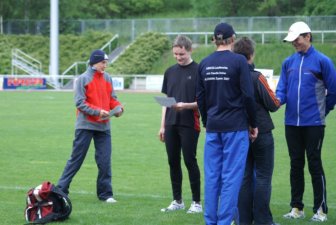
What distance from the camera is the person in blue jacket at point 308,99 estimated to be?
8812 millimetres

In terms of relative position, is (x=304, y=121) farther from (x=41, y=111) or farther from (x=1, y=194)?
(x=41, y=111)

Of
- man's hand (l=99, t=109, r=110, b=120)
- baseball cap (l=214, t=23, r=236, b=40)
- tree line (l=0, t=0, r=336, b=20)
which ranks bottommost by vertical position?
man's hand (l=99, t=109, r=110, b=120)

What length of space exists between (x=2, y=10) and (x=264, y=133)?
61146mm

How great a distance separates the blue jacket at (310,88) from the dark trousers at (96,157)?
2.54 metres

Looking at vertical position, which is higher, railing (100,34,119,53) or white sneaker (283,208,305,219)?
railing (100,34,119,53)

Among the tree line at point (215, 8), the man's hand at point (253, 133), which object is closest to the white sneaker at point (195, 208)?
the man's hand at point (253, 133)

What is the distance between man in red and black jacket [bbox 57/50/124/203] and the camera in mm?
10016

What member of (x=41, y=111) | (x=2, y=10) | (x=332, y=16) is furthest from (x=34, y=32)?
(x=41, y=111)

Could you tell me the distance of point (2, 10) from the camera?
66.9m

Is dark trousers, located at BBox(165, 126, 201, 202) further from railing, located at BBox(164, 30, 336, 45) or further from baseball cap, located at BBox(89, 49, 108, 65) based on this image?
railing, located at BBox(164, 30, 336, 45)

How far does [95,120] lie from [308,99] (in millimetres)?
2791

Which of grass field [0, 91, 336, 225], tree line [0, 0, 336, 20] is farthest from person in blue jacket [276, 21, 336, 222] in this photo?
tree line [0, 0, 336, 20]

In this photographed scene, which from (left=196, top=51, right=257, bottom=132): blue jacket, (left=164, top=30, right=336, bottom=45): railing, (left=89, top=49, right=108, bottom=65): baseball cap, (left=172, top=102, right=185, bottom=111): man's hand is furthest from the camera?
(left=164, top=30, right=336, bottom=45): railing

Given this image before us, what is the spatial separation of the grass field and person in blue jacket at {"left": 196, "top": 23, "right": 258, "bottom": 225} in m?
1.12
